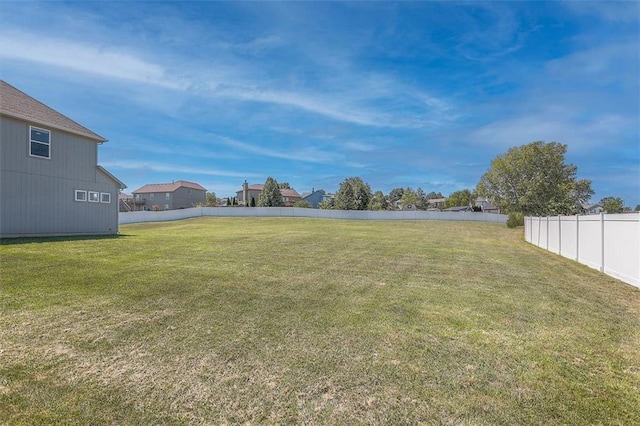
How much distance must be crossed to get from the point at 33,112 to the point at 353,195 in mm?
48680

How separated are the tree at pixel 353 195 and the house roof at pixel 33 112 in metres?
45.6

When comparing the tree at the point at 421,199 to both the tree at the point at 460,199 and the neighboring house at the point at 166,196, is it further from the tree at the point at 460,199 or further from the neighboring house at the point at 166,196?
the neighboring house at the point at 166,196

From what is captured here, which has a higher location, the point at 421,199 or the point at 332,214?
the point at 421,199

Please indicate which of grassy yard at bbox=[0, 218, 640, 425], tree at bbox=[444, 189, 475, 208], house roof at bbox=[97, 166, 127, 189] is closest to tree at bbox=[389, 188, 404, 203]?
tree at bbox=[444, 189, 475, 208]

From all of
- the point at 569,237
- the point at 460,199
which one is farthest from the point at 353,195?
the point at 569,237

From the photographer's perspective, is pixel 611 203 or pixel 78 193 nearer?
pixel 78 193

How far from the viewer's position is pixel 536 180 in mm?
44531

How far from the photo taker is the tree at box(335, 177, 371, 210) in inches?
2295

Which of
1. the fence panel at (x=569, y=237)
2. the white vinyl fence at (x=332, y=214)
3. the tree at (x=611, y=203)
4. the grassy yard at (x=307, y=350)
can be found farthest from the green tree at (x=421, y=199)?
the grassy yard at (x=307, y=350)

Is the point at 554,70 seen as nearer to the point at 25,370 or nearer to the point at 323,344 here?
the point at 323,344

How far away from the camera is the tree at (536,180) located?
44.2 metres

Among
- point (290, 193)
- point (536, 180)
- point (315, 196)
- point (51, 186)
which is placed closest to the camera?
point (51, 186)

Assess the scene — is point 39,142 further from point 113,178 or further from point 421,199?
point 421,199

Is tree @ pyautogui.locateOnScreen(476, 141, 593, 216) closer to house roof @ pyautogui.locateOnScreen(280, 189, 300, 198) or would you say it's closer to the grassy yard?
house roof @ pyautogui.locateOnScreen(280, 189, 300, 198)
